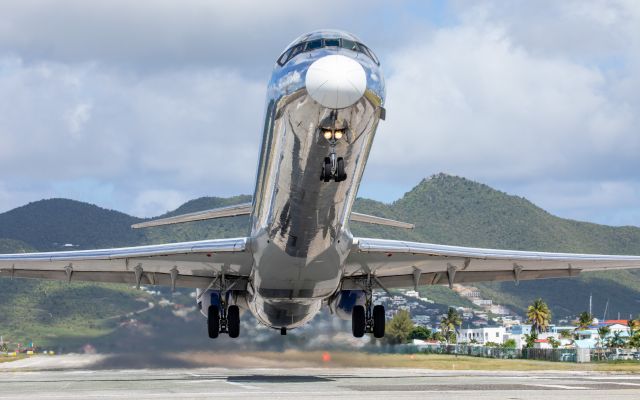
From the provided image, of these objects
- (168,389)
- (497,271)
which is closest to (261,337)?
(497,271)

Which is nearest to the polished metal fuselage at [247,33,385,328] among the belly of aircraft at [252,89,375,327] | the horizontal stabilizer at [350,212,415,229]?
the belly of aircraft at [252,89,375,327]

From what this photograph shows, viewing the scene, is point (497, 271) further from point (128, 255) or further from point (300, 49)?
point (300, 49)

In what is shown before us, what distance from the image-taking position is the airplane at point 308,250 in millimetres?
20641

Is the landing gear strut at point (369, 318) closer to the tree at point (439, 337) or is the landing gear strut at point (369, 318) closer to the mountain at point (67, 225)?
the tree at point (439, 337)

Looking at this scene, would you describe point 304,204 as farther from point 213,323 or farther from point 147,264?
point 147,264

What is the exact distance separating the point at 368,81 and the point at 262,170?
5478mm

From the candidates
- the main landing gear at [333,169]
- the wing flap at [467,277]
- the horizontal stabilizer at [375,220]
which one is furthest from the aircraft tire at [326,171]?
the wing flap at [467,277]

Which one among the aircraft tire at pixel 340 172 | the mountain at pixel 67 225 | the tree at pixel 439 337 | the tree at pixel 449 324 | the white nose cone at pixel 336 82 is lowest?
the tree at pixel 439 337

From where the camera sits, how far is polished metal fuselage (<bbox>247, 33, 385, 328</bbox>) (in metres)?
20.6

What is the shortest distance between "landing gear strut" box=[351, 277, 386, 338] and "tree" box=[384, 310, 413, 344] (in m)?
11.4

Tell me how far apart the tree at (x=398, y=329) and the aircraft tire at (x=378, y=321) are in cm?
1164

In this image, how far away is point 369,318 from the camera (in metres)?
30.9

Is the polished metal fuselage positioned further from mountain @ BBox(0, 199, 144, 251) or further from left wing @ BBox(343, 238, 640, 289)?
mountain @ BBox(0, 199, 144, 251)

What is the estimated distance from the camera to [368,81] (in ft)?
66.3
